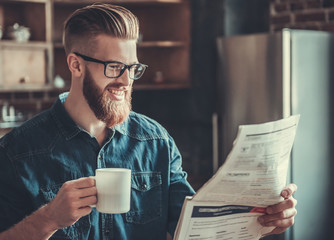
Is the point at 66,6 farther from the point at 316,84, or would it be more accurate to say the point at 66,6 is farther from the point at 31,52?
the point at 316,84

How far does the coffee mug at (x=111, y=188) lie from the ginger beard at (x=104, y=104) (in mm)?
378

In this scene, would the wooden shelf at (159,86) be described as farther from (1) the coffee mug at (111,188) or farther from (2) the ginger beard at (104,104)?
(1) the coffee mug at (111,188)

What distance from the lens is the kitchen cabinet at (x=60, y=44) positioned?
382 centimetres

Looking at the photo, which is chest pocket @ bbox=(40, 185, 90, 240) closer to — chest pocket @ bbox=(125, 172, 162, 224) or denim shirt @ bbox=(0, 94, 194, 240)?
denim shirt @ bbox=(0, 94, 194, 240)

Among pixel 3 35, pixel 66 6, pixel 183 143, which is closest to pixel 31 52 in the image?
pixel 3 35

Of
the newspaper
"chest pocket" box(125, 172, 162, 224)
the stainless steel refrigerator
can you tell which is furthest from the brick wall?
the newspaper

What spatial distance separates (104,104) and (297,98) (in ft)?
6.32

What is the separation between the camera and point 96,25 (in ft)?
5.24

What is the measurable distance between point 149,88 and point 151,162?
8.07 ft

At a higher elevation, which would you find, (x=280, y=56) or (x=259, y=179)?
(x=280, y=56)

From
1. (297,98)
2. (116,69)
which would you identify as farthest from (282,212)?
(297,98)

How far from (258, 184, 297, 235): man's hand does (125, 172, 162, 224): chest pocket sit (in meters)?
0.35

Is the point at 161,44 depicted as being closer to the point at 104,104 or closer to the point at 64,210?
the point at 104,104

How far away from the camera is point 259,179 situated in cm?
132
